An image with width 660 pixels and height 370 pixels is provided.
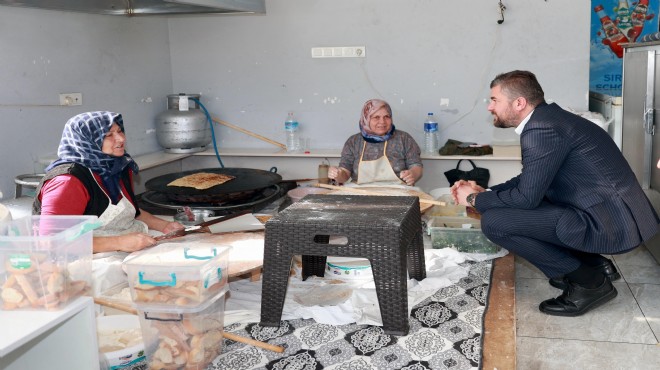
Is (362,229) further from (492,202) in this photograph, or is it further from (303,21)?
(303,21)

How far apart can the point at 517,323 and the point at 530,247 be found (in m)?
0.38

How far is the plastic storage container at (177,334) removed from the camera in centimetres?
251

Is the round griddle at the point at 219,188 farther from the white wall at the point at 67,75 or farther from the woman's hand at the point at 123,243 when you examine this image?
the woman's hand at the point at 123,243

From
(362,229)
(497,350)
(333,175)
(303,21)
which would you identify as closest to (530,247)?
(497,350)

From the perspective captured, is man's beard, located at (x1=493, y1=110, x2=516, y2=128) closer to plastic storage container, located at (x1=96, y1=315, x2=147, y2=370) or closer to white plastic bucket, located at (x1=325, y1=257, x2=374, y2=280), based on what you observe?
white plastic bucket, located at (x1=325, y1=257, x2=374, y2=280)

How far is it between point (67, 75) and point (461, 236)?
3.02 m

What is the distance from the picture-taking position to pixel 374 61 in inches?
231

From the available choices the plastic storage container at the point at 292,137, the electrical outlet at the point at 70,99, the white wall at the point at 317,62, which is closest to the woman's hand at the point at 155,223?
the white wall at the point at 317,62

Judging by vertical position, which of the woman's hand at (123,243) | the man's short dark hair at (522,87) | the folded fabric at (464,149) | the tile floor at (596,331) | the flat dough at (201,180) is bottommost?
the tile floor at (596,331)

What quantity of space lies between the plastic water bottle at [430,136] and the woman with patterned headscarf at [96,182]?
2.84m

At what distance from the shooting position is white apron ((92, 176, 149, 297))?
3045 millimetres

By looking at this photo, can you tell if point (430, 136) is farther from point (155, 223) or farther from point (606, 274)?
point (155, 223)

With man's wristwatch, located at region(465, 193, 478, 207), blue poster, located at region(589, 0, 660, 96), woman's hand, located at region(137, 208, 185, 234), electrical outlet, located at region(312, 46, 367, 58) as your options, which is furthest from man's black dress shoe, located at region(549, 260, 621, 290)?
blue poster, located at region(589, 0, 660, 96)

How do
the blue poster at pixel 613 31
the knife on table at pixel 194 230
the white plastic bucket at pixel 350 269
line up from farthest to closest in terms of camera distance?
the blue poster at pixel 613 31, the white plastic bucket at pixel 350 269, the knife on table at pixel 194 230
